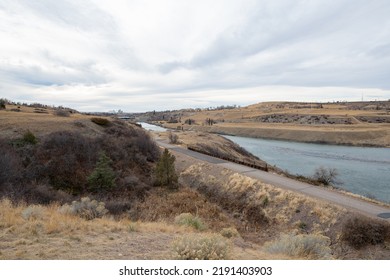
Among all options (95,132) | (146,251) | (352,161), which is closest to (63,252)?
(146,251)

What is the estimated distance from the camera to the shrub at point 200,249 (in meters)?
5.29

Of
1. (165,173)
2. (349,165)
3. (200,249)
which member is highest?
(200,249)

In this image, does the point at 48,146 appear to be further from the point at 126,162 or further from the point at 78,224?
the point at 78,224

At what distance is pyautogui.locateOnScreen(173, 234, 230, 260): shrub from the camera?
5.29 metres

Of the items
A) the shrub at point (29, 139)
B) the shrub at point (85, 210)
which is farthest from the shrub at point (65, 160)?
the shrub at point (85, 210)

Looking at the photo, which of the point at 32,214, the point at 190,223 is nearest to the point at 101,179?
the point at 190,223

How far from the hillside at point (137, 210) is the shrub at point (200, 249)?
0.08 feet

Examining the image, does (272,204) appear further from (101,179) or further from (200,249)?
(200,249)

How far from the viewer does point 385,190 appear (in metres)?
24.4

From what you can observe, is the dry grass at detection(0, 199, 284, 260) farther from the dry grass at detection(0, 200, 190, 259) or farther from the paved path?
the paved path

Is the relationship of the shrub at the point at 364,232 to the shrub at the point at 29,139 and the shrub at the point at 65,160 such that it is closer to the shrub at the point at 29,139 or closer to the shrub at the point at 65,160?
the shrub at the point at 65,160

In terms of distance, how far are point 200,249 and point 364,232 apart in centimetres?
892

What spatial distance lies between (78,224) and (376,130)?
71817mm

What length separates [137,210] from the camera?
15.0m
